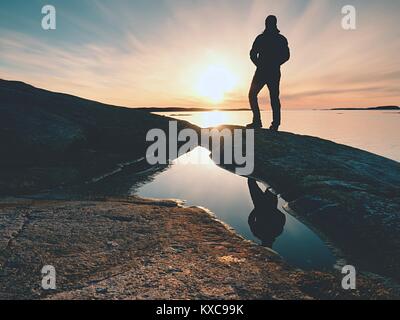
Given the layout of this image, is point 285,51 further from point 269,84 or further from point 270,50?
point 269,84

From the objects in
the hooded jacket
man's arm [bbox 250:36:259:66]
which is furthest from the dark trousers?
man's arm [bbox 250:36:259:66]

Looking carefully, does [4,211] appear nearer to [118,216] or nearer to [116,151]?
[118,216]

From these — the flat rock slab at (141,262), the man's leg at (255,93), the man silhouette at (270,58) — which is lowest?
the flat rock slab at (141,262)

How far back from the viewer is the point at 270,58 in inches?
551

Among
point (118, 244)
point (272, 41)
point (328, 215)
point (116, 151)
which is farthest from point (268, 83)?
point (118, 244)

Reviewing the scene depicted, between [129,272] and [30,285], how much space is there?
1.20m

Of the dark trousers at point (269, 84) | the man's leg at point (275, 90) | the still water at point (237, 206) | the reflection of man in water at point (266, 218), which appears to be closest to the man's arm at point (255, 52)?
the dark trousers at point (269, 84)

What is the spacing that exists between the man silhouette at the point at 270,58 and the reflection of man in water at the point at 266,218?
622 centimetres

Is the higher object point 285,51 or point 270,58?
point 285,51

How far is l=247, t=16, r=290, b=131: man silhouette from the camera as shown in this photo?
13.8 metres

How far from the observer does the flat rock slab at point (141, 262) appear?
4062 mm

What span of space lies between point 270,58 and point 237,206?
8.08m

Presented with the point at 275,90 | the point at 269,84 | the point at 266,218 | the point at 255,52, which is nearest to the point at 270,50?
the point at 255,52

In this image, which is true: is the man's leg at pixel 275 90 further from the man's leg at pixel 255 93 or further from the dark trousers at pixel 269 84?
the man's leg at pixel 255 93
